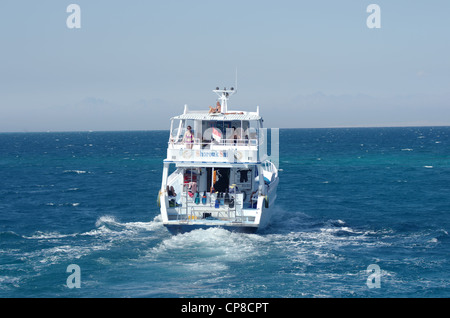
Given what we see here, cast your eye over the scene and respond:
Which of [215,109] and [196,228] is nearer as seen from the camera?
[196,228]

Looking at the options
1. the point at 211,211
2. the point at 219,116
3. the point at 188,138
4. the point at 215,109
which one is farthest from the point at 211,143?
the point at 211,211

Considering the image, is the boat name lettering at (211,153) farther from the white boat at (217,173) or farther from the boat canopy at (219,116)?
the boat canopy at (219,116)

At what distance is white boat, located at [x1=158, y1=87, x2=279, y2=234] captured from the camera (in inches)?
1054

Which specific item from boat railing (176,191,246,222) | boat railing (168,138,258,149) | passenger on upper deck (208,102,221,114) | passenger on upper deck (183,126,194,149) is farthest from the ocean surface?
passenger on upper deck (208,102,221,114)

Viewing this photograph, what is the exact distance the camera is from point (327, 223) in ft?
108

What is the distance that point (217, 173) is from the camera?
29812 mm

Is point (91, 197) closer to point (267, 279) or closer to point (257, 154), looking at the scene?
point (257, 154)

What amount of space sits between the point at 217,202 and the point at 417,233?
11.9 m

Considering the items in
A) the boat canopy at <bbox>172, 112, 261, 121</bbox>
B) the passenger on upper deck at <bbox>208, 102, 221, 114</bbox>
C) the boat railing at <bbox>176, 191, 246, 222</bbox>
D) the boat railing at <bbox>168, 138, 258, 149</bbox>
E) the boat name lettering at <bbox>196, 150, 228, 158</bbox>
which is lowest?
the boat railing at <bbox>176, 191, 246, 222</bbox>

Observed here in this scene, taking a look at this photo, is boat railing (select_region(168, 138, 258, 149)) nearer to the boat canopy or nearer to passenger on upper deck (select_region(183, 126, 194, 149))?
passenger on upper deck (select_region(183, 126, 194, 149))

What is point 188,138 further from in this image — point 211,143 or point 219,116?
point 219,116

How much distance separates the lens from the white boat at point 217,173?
2678 centimetres
